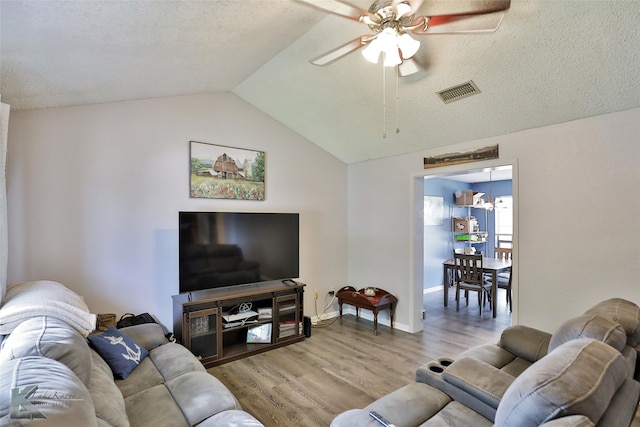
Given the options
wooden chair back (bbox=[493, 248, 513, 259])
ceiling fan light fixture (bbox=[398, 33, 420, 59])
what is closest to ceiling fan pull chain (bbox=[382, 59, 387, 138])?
ceiling fan light fixture (bbox=[398, 33, 420, 59])

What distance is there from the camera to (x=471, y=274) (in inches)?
187

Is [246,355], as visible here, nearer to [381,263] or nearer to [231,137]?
[381,263]

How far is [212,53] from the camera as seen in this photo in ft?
8.01

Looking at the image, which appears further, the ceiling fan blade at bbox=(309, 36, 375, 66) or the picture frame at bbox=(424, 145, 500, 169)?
the picture frame at bbox=(424, 145, 500, 169)

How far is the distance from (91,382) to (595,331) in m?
2.42

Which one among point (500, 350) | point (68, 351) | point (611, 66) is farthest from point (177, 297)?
point (611, 66)

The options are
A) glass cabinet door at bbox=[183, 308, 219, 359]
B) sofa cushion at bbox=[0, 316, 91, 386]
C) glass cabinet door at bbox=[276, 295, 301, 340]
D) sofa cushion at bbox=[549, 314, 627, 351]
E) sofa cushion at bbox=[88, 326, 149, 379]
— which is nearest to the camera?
sofa cushion at bbox=[0, 316, 91, 386]

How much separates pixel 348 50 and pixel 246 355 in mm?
3031

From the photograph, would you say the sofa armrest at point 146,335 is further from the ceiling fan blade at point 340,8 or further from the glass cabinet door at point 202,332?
the ceiling fan blade at point 340,8

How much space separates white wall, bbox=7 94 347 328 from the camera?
100 inches

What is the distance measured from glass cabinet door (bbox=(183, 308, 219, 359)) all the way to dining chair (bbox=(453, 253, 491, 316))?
3739 millimetres

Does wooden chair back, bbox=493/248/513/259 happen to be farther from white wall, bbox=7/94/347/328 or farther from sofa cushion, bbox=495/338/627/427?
sofa cushion, bbox=495/338/627/427

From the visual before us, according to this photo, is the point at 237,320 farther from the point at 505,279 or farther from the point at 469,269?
the point at 505,279

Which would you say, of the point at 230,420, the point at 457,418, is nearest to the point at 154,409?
the point at 230,420
